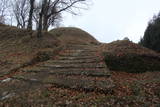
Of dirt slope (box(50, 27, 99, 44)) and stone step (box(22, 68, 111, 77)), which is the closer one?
stone step (box(22, 68, 111, 77))

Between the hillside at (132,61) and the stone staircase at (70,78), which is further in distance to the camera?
the hillside at (132,61)

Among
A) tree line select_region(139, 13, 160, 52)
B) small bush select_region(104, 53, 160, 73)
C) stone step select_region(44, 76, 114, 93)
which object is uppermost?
tree line select_region(139, 13, 160, 52)

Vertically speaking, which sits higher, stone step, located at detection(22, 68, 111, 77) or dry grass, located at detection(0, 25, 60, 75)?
dry grass, located at detection(0, 25, 60, 75)

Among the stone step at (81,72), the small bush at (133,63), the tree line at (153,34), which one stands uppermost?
the tree line at (153,34)

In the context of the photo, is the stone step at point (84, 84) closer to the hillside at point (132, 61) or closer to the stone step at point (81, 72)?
the stone step at point (81, 72)

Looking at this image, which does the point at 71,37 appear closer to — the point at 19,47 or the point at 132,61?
the point at 19,47

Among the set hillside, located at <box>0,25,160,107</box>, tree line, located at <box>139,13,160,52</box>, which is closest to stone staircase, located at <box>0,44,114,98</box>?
hillside, located at <box>0,25,160,107</box>

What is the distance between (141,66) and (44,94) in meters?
5.37

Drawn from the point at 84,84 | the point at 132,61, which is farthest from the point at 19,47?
the point at 132,61

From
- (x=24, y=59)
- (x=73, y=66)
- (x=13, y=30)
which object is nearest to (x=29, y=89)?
(x=73, y=66)

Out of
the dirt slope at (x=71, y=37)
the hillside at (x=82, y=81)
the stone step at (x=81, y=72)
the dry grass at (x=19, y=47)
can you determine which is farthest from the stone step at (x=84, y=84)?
the dirt slope at (x=71, y=37)

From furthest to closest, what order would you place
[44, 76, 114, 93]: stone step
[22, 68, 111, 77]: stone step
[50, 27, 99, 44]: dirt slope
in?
1. [50, 27, 99, 44]: dirt slope
2. [22, 68, 111, 77]: stone step
3. [44, 76, 114, 93]: stone step

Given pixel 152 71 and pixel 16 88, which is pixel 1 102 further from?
pixel 152 71

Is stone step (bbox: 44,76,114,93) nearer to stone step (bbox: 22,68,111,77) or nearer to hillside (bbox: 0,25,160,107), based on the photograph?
hillside (bbox: 0,25,160,107)
